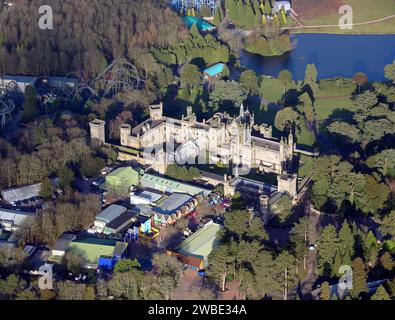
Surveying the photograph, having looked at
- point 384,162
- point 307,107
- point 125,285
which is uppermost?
point 307,107

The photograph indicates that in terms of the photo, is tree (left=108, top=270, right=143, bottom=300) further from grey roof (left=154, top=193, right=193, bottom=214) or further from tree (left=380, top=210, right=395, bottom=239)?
tree (left=380, top=210, right=395, bottom=239)

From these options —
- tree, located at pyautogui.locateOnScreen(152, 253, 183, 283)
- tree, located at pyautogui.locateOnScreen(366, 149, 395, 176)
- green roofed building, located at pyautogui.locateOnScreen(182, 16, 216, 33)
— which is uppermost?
green roofed building, located at pyautogui.locateOnScreen(182, 16, 216, 33)

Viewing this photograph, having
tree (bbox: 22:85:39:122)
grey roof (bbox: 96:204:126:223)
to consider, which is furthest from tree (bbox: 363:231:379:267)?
tree (bbox: 22:85:39:122)

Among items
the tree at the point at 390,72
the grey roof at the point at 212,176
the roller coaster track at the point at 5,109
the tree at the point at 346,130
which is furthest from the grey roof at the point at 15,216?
the tree at the point at 390,72

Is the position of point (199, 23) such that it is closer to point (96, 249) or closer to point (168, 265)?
point (96, 249)

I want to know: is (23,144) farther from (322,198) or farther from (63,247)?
(322,198)

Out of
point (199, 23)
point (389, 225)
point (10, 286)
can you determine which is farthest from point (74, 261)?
point (199, 23)

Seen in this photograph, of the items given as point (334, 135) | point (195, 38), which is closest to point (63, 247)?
point (334, 135)

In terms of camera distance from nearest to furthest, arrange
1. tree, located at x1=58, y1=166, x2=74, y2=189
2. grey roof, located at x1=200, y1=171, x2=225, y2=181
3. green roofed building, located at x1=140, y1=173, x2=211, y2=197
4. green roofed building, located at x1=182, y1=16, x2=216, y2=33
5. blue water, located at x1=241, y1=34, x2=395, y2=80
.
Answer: tree, located at x1=58, y1=166, x2=74, y2=189
green roofed building, located at x1=140, y1=173, x2=211, y2=197
grey roof, located at x1=200, y1=171, x2=225, y2=181
blue water, located at x1=241, y1=34, x2=395, y2=80
green roofed building, located at x1=182, y1=16, x2=216, y2=33
